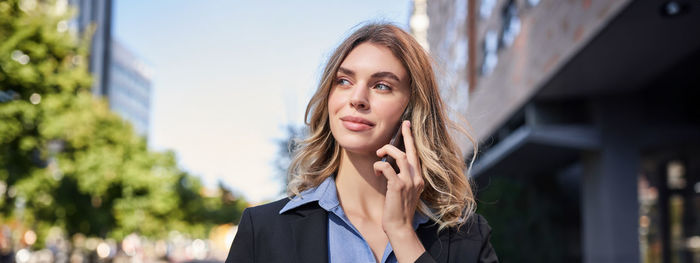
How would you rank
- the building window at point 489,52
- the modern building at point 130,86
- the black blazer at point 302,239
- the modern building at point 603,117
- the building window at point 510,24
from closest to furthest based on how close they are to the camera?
the black blazer at point 302,239
the modern building at point 603,117
the building window at point 510,24
the building window at point 489,52
the modern building at point 130,86

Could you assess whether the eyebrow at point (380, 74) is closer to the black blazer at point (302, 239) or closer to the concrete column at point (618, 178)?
the black blazer at point (302, 239)

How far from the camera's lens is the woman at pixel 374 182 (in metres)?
2.12

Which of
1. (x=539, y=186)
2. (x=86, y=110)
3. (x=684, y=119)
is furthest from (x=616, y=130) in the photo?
(x=86, y=110)

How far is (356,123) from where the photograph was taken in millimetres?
2223

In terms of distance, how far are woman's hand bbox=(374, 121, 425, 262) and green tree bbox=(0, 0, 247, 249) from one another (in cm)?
1394

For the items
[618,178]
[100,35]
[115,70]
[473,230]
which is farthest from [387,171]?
[115,70]

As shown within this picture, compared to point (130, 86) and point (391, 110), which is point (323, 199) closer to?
point (391, 110)

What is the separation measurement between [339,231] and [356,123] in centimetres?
34

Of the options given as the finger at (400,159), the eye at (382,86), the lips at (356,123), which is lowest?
the finger at (400,159)

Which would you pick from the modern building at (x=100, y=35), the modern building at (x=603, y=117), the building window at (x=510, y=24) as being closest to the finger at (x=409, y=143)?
the modern building at (x=603, y=117)

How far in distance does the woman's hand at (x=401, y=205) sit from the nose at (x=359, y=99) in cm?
18

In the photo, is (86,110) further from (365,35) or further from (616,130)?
(365,35)

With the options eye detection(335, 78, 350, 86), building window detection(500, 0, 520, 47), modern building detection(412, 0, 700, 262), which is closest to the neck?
eye detection(335, 78, 350, 86)

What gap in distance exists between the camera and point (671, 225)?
62.8 feet
